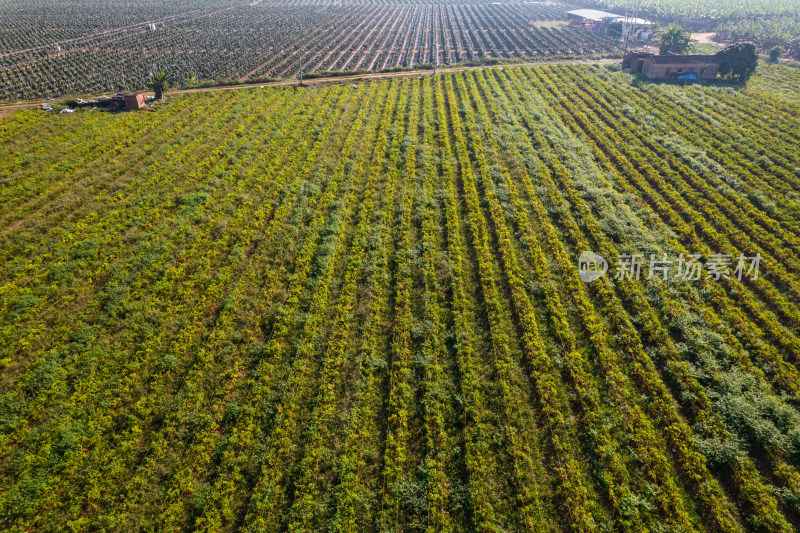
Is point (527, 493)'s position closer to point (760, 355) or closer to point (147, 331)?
point (760, 355)

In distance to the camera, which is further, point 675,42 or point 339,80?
point 675,42

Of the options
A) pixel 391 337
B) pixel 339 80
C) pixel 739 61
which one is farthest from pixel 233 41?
pixel 739 61

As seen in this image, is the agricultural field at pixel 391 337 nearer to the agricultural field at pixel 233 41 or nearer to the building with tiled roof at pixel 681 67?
the building with tiled roof at pixel 681 67

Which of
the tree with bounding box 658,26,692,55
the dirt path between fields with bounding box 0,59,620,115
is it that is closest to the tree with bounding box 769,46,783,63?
the tree with bounding box 658,26,692,55

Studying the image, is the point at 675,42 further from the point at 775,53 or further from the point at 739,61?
the point at 775,53

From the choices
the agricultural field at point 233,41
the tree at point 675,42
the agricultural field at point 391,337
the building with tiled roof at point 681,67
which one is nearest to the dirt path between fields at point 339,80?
the agricultural field at point 233,41

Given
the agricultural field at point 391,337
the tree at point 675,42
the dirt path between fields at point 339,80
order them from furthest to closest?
1. the tree at point 675,42
2. the dirt path between fields at point 339,80
3. the agricultural field at point 391,337
